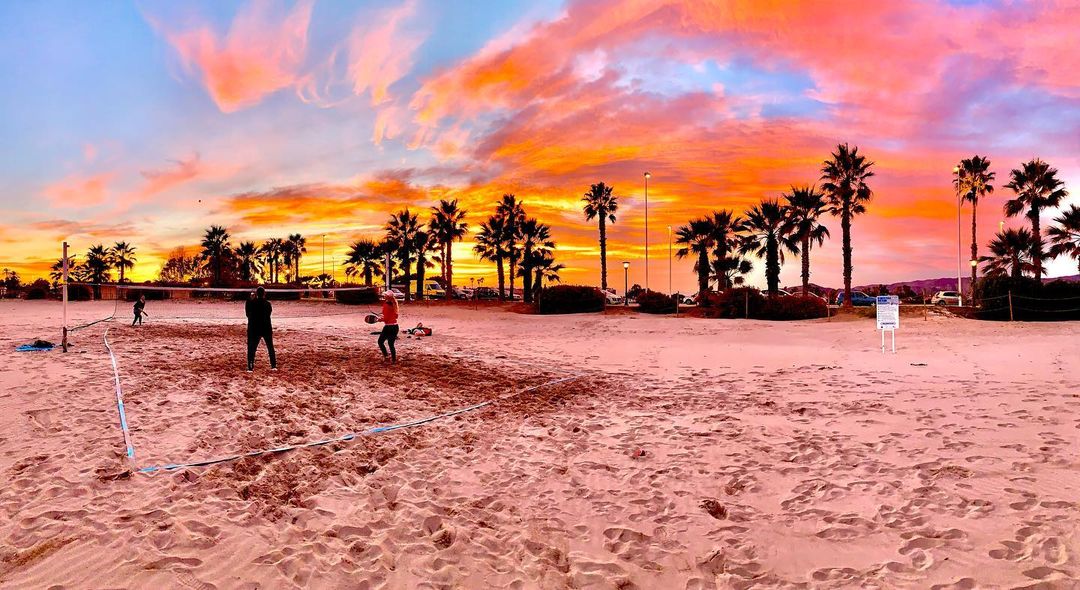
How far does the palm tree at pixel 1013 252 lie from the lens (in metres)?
39.0

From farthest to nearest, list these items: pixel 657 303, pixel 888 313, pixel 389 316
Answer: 1. pixel 657 303
2. pixel 888 313
3. pixel 389 316

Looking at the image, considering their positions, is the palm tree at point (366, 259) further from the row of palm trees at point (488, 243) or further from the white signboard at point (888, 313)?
the white signboard at point (888, 313)

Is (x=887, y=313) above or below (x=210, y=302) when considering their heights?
below

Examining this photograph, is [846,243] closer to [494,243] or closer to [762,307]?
[762,307]

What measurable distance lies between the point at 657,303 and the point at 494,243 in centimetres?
2461

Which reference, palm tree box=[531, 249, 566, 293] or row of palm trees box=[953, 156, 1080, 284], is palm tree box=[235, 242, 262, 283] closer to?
palm tree box=[531, 249, 566, 293]

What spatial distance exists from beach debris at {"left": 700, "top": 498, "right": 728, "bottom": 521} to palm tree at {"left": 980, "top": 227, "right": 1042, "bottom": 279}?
44892mm

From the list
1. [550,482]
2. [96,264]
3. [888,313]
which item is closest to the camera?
[550,482]

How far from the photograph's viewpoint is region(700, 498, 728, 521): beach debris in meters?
5.17

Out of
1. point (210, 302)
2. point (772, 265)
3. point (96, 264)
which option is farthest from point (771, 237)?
point (96, 264)

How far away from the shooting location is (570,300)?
36562 millimetres

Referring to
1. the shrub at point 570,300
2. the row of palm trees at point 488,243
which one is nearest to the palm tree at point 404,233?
the row of palm trees at point 488,243

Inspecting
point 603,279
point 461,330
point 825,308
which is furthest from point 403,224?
point 825,308

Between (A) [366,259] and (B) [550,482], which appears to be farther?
(A) [366,259]
